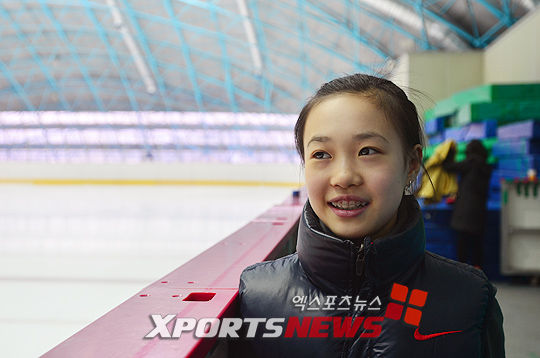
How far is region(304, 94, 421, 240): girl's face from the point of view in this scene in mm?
1526

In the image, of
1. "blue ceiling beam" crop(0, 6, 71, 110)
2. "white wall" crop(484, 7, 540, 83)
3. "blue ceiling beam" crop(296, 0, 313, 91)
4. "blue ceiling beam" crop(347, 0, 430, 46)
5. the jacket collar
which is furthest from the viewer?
"blue ceiling beam" crop(0, 6, 71, 110)

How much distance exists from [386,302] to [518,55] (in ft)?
42.0

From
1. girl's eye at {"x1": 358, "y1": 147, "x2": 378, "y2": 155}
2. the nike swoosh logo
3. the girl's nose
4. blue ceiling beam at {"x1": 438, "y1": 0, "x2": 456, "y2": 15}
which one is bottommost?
the nike swoosh logo

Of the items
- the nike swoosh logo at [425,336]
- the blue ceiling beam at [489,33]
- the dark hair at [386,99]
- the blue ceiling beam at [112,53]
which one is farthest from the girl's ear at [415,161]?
the blue ceiling beam at [112,53]

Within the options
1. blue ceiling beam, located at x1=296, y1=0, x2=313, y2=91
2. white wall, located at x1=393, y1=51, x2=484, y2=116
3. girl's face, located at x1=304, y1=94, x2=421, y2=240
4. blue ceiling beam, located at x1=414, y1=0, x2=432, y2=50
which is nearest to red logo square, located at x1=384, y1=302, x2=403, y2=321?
girl's face, located at x1=304, y1=94, x2=421, y2=240

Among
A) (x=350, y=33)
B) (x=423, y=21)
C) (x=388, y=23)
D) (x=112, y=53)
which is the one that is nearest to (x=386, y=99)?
(x=423, y=21)

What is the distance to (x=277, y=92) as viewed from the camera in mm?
30812

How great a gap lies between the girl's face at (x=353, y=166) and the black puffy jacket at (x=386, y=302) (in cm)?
9

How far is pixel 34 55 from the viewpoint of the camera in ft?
94.7

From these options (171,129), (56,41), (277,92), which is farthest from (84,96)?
(277,92)

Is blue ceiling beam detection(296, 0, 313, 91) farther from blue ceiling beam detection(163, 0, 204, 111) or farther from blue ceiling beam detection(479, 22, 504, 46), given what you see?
blue ceiling beam detection(479, 22, 504, 46)

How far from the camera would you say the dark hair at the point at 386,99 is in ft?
5.22

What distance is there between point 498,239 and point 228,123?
975 inches

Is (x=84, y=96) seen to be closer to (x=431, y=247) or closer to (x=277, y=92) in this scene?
(x=277, y=92)
